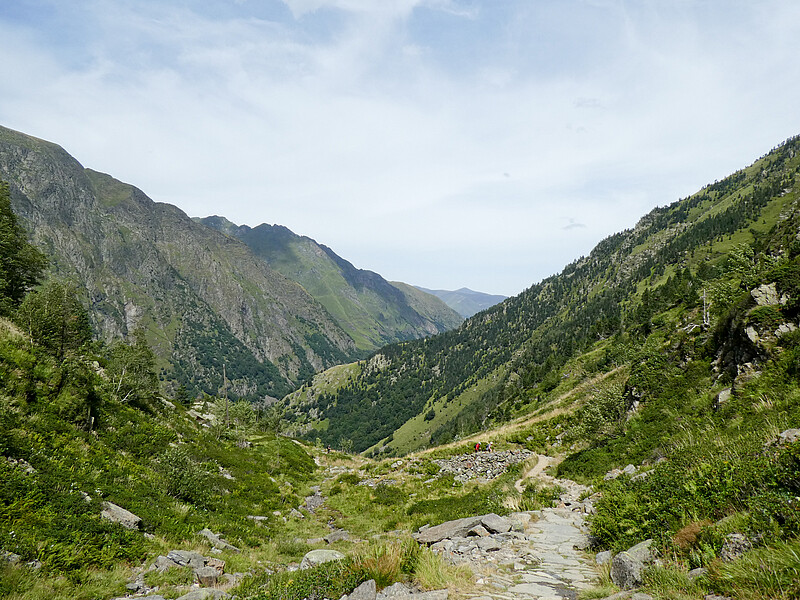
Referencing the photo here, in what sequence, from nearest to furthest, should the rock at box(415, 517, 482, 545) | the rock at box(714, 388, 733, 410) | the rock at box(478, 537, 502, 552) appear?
the rock at box(478, 537, 502, 552) < the rock at box(415, 517, 482, 545) < the rock at box(714, 388, 733, 410)

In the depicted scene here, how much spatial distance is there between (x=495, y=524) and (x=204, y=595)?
8.82 m

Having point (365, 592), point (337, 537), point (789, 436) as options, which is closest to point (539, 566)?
point (365, 592)

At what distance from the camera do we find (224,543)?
14023 millimetres

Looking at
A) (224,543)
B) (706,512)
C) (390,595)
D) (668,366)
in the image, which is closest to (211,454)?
(224,543)

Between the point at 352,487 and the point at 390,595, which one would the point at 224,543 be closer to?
the point at 390,595

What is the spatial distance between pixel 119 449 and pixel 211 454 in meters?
9.90

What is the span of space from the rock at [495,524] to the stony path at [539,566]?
517 millimetres

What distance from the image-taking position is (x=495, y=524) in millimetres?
12414

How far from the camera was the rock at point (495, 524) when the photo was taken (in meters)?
12.2

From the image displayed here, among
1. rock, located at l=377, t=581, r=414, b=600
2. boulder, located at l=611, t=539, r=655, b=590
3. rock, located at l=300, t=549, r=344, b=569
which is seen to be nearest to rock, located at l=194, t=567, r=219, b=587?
rock, located at l=300, t=549, r=344, b=569

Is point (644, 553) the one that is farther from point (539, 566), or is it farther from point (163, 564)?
point (163, 564)

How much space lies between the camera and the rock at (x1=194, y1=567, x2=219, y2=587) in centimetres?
1066

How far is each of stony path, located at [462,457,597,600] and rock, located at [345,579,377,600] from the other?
6.26 ft

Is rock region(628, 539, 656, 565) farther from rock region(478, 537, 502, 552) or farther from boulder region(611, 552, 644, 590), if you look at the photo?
rock region(478, 537, 502, 552)
